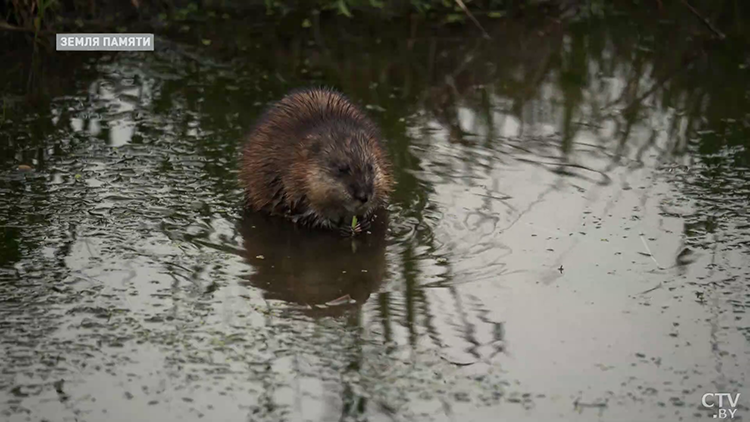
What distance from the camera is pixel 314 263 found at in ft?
18.5

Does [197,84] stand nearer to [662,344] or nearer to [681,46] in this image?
[681,46]

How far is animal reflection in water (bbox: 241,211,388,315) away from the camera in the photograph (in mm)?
5203

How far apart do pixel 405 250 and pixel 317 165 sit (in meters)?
0.72

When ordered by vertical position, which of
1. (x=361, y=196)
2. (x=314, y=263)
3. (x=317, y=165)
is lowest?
(x=314, y=263)

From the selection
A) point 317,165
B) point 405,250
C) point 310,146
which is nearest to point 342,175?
point 317,165

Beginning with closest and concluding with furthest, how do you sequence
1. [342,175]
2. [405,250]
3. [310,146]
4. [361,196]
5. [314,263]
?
[314,263], [405,250], [361,196], [342,175], [310,146]

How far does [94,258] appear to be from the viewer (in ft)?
18.1

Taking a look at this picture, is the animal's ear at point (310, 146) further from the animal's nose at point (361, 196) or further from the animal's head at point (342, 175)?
the animal's nose at point (361, 196)

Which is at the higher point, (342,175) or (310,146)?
(310,146)

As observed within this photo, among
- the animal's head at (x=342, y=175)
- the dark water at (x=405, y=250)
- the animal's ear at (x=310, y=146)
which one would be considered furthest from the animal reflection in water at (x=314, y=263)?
the animal's ear at (x=310, y=146)

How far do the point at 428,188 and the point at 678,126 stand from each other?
2.00 m

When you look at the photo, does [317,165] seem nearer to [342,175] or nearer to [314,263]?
[342,175]

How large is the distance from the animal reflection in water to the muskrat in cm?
10

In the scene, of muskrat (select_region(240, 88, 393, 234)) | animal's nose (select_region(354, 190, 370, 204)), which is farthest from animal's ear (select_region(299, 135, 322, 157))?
animal's nose (select_region(354, 190, 370, 204))
